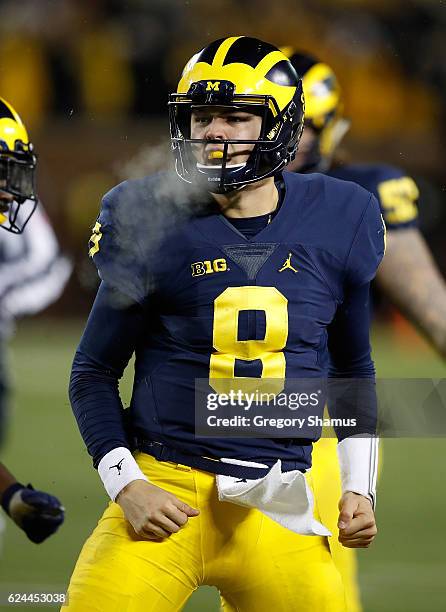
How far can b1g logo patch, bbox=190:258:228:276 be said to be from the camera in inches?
66.6

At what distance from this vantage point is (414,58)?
3.60 m

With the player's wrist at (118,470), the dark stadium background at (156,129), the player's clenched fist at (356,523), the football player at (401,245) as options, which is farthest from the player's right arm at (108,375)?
the football player at (401,245)

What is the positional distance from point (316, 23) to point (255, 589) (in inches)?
70.8

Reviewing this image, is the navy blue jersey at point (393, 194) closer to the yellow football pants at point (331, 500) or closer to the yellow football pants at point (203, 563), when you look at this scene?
the yellow football pants at point (331, 500)

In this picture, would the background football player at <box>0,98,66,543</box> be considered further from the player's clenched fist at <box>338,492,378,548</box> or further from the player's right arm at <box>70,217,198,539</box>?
the player's clenched fist at <box>338,492,378,548</box>

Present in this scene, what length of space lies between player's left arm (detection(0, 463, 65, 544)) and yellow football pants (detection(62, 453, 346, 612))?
0.52 metres

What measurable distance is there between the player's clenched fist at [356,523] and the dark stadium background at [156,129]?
755 millimetres

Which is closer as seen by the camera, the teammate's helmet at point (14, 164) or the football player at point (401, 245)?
the teammate's helmet at point (14, 164)

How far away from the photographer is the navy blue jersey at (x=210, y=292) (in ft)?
5.55

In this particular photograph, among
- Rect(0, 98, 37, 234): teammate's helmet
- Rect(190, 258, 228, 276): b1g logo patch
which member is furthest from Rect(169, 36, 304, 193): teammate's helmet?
Rect(0, 98, 37, 234): teammate's helmet

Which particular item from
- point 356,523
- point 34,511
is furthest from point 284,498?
point 34,511

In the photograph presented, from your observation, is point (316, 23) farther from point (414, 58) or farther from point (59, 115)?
point (59, 115)

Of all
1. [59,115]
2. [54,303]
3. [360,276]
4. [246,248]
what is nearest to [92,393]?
[246,248]

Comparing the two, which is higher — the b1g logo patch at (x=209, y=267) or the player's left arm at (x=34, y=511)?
the b1g logo patch at (x=209, y=267)
